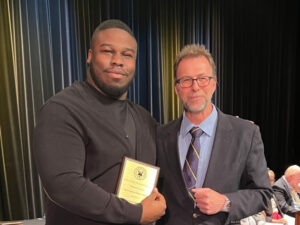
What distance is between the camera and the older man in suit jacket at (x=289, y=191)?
3088 millimetres

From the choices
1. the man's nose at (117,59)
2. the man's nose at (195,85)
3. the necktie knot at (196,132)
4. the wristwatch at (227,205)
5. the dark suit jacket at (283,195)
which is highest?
the man's nose at (117,59)

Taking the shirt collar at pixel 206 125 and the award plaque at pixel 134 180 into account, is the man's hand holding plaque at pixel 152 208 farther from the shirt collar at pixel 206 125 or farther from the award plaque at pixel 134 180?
the shirt collar at pixel 206 125

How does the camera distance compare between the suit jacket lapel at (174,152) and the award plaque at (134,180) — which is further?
the suit jacket lapel at (174,152)

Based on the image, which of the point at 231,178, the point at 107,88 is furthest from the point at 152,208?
the point at 107,88

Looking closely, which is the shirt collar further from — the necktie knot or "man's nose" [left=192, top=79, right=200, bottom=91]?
"man's nose" [left=192, top=79, right=200, bottom=91]

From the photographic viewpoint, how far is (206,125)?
58.3 inches

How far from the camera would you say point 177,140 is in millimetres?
1495

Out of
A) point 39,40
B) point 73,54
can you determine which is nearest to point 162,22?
A: point 73,54

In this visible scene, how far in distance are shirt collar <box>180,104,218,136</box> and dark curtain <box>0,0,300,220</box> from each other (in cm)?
270

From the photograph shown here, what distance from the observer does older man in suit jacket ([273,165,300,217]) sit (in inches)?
122

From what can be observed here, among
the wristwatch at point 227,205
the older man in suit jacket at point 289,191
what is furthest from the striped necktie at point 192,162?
the older man in suit jacket at point 289,191

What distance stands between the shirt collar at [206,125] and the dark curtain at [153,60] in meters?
2.70

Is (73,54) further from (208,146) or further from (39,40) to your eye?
(208,146)

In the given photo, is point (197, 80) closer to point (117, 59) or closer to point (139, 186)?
point (117, 59)
